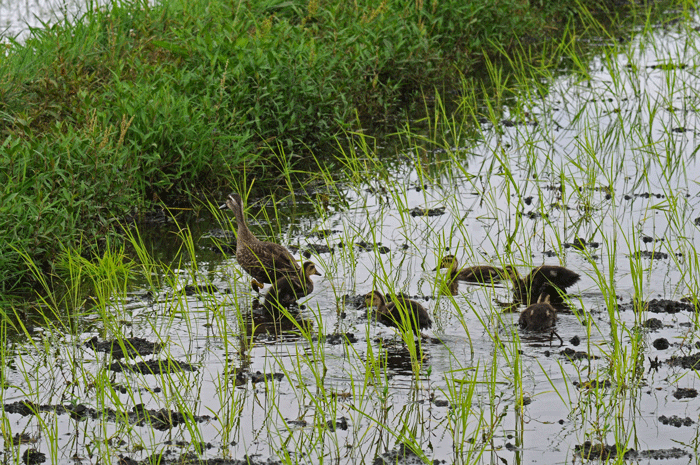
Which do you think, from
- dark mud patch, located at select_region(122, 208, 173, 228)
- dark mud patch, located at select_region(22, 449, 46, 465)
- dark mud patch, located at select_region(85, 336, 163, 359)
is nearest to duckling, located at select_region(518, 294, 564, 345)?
dark mud patch, located at select_region(85, 336, 163, 359)

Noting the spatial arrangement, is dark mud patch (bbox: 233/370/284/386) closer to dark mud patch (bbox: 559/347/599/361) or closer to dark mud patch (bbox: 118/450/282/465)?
dark mud patch (bbox: 118/450/282/465)

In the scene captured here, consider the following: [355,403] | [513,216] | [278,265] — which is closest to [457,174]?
[513,216]

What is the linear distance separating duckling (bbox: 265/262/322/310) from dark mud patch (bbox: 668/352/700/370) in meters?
2.59

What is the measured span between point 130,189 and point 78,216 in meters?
0.73

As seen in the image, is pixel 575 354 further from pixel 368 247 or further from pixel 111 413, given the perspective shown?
pixel 111 413

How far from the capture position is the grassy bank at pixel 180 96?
732 centimetres

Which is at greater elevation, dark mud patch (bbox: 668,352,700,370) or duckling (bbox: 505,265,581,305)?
duckling (bbox: 505,265,581,305)

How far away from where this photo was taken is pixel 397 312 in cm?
618

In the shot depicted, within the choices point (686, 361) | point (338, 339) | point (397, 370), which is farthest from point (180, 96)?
point (686, 361)

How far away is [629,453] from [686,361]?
44.3 inches

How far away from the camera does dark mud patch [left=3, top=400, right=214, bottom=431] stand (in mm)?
4953

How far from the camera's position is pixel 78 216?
7234mm

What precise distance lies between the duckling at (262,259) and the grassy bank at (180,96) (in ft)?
3.87

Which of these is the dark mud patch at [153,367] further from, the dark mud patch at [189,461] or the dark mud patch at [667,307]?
the dark mud patch at [667,307]
